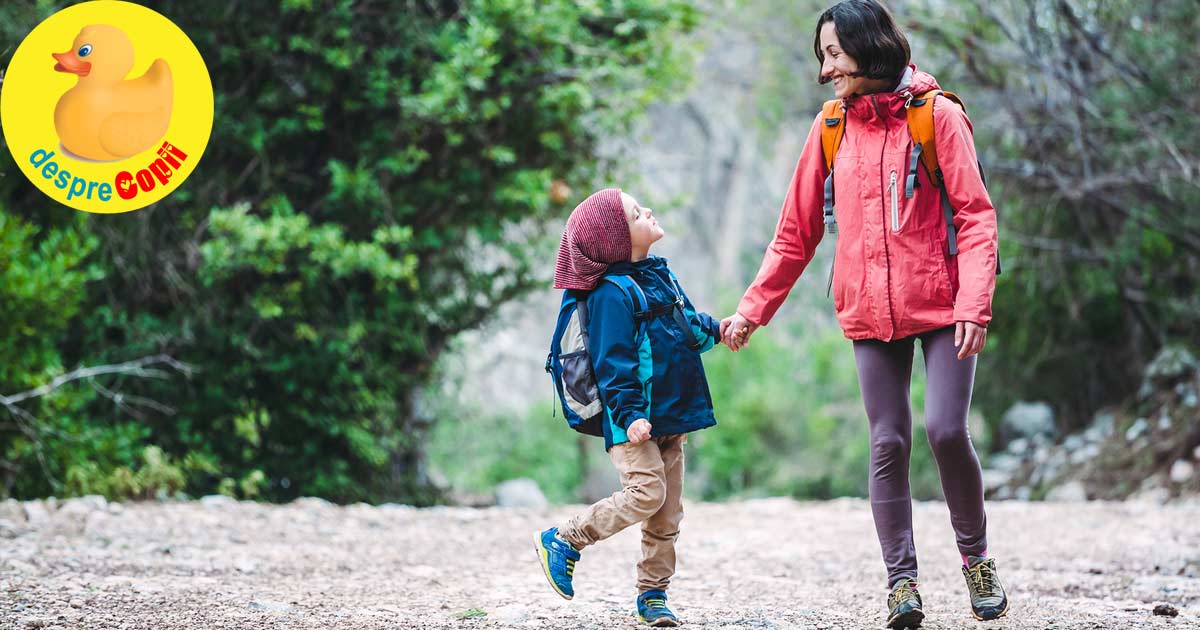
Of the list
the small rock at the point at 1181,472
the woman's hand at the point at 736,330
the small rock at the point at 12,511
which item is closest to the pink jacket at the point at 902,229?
the woman's hand at the point at 736,330

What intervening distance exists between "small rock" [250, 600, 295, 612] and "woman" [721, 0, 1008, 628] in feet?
5.38

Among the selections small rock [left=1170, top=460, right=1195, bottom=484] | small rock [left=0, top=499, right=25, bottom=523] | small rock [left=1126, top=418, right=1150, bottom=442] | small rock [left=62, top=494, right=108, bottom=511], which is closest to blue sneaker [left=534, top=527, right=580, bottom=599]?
small rock [left=0, top=499, right=25, bottom=523]

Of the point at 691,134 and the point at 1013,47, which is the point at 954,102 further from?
the point at 691,134

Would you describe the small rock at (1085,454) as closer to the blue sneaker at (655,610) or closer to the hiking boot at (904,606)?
the hiking boot at (904,606)

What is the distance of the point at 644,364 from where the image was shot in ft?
11.0

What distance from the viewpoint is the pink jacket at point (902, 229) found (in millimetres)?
3213

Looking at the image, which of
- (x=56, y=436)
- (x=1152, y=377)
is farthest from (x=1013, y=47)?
(x=56, y=436)

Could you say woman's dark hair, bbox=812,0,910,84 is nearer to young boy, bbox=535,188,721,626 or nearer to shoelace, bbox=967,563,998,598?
young boy, bbox=535,188,721,626

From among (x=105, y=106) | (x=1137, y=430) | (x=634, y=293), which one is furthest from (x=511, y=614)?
(x=1137, y=430)

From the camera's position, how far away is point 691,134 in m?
28.8

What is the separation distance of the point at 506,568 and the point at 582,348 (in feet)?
6.80

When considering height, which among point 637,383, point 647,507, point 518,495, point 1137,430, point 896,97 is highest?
point 896,97

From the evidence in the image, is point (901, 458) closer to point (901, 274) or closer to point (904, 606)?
point (904, 606)

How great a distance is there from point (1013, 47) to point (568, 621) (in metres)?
8.42
